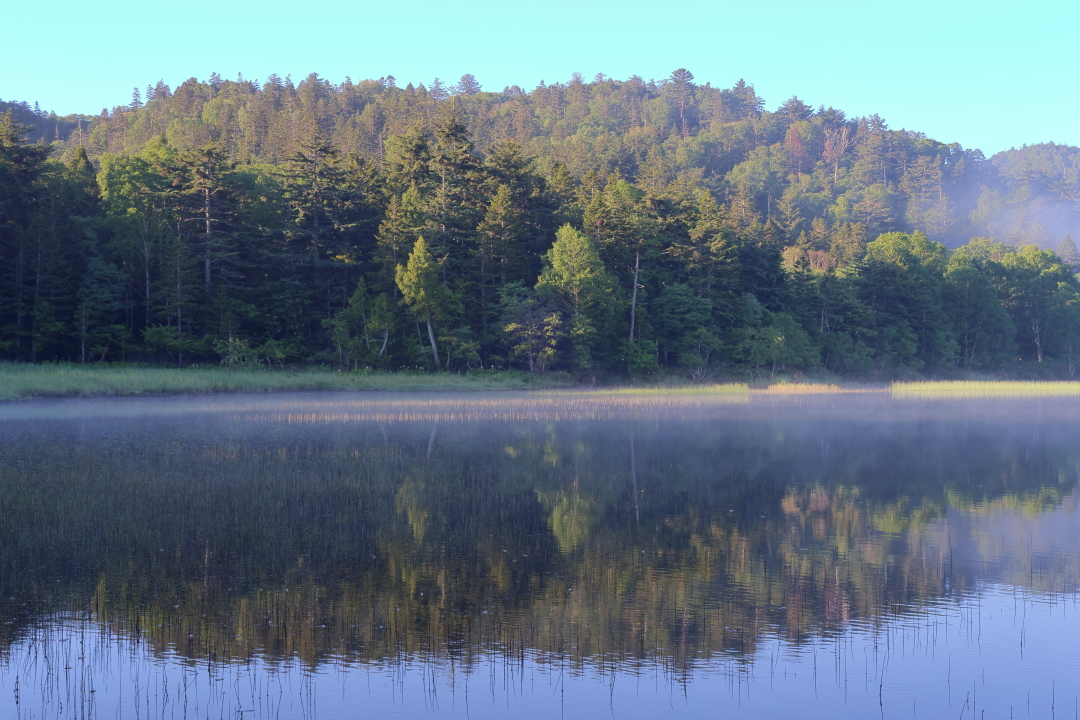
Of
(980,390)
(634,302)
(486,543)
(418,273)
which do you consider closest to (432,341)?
(418,273)

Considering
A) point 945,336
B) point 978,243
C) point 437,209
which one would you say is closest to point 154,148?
point 437,209

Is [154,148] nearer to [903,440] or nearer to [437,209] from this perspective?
[437,209]

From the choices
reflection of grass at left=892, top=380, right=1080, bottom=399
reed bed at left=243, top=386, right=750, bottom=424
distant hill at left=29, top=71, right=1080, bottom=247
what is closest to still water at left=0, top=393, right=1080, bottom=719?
reed bed at left=243, top=386, right=750, bottom=424

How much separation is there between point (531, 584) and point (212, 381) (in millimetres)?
46095

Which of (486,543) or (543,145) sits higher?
(543,145)

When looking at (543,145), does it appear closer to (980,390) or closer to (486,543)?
(980,390)

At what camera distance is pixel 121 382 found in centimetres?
5116

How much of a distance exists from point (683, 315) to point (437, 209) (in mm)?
22504

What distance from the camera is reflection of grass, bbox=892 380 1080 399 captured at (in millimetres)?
64625

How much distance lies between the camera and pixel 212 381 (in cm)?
5456

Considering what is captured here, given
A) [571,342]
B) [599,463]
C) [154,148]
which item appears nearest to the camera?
[599,463]

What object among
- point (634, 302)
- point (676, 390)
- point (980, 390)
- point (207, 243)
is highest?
point (207, 243)

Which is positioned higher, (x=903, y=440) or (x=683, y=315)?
(x=683, y=315)

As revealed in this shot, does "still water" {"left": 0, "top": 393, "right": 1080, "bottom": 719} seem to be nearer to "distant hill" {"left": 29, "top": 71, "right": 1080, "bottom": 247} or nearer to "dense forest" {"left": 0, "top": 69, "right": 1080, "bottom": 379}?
"dense forest" {"left": 0, "top": 69, "right": 1080, "bottom": 379}
